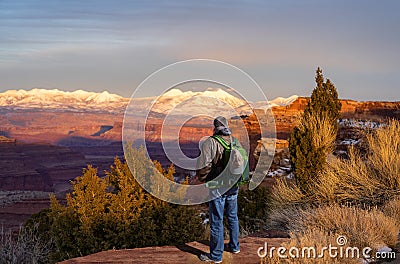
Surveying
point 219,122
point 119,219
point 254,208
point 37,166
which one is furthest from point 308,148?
point 37,166

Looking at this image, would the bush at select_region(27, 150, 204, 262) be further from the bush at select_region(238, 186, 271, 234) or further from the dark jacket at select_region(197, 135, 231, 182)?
the bush at select_region(238, 186, 271, 234)

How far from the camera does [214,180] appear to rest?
6188mm

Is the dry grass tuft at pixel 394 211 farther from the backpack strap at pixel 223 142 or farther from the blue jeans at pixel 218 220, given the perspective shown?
the backpack strap at pixel 223 142

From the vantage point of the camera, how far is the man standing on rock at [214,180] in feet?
20.0

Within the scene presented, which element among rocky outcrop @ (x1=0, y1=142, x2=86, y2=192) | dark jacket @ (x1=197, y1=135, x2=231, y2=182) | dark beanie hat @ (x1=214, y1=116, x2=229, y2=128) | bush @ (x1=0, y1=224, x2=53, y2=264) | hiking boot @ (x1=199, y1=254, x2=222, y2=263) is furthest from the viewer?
rocky outcrop @ (x1=0, y1=142, x2=86, y2=192)

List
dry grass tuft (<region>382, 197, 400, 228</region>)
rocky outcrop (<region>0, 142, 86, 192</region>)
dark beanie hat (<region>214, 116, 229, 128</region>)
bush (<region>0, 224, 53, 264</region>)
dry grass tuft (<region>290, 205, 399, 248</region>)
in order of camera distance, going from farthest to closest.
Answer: rocky outcrop (<region>0, 142, 86, 192</region>) < bush (<region>0, 224, 53, 264</region>) < dry grass tuft (<region>382, 197, 400, 228</region>) < dry grass tuft (<region>290, 205, 399, 248</region>) < dark beanie hat (<region>214, 116, 229, 128</region>)

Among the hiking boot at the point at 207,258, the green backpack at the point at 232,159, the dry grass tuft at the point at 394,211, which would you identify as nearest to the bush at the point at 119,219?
the hiking boot at the point at 207,258

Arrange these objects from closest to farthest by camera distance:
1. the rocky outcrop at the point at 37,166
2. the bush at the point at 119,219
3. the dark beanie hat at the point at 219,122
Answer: the dark beanie hat at the point at 219,122 < the bush at the point at 119,219 < the rocky outcrop at the point at 37,166

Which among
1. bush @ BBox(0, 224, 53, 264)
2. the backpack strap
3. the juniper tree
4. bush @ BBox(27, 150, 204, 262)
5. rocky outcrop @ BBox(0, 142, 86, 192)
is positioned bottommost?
rocky outcrop @ BBox(0, 142, 86, 192)

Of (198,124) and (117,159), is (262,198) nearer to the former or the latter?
(117,159)

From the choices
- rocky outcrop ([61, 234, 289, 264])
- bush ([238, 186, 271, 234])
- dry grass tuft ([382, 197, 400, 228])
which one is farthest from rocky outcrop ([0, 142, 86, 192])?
dry grass tuft ([382, 197, 400, 228])

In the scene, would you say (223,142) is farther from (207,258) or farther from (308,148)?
(308,148)

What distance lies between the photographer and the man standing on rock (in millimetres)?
6090

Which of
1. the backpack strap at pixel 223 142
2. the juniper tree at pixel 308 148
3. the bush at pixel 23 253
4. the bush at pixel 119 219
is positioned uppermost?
the backpack strap at pixel 223 142
